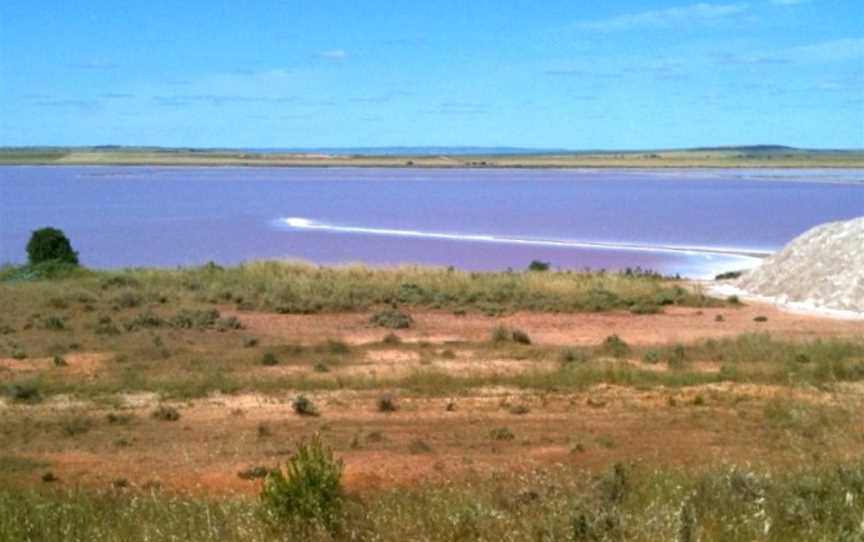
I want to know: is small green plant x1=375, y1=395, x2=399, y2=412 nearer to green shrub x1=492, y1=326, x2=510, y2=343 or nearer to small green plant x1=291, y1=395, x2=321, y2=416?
small green plant x1=291, y1=395, x2=321, y2=416

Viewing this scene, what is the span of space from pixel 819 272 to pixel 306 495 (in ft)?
81.7

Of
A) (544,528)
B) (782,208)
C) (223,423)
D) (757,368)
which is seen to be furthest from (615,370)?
(782,208)

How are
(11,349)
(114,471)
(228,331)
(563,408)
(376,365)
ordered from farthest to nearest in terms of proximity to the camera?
(228,331) < (11,349) < (376,365) < (563,408) < (114,471)

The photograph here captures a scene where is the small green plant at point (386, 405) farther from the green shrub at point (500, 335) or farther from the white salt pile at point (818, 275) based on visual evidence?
the white salt pile at point (818, 275)

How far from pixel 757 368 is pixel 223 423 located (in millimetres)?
7765

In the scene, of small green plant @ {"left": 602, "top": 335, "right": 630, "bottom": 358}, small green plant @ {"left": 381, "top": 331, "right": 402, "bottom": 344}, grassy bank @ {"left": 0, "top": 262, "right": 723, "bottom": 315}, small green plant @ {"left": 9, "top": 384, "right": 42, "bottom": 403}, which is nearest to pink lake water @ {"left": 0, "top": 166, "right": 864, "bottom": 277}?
grassy bank @ {"left": 0, "top": 262, "right": 723, "bottom": 315}

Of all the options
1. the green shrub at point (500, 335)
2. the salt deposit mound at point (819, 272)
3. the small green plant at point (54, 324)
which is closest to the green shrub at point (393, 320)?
the green shrub at point (500, 335)

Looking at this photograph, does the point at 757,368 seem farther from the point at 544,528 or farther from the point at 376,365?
the point at 544,528

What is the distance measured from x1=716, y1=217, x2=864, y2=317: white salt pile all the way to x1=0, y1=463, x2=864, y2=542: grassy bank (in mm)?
20927

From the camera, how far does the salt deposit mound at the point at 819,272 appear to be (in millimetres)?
27531

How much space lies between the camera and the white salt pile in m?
27.4

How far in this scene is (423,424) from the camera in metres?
13.0

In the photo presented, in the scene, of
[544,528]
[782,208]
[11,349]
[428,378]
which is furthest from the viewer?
[782,208]

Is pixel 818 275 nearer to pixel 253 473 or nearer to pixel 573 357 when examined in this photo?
pixel 573 357
